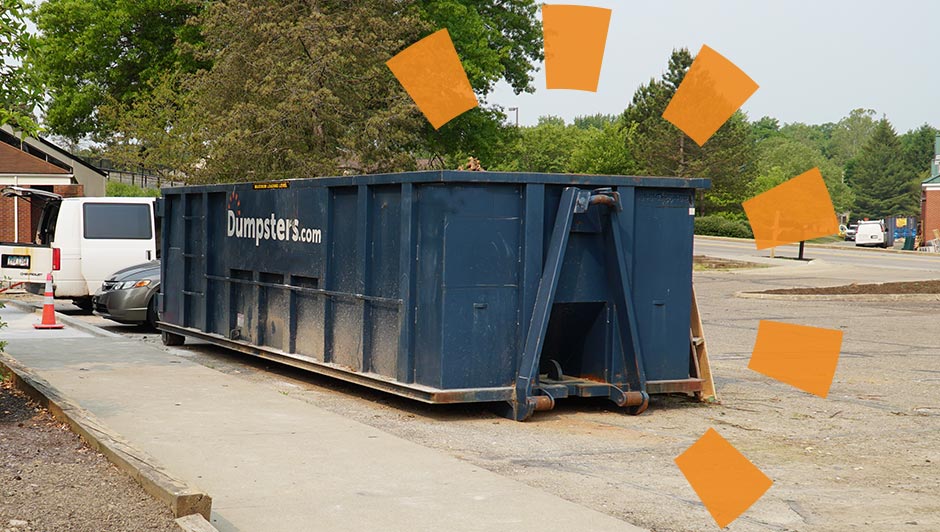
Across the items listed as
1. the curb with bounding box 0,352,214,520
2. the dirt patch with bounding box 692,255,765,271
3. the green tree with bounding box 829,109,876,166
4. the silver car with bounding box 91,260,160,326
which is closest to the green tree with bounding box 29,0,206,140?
the dirt patch with bounding box 692,255,765,271

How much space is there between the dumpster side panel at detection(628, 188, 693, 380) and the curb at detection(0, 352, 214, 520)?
5033 mm

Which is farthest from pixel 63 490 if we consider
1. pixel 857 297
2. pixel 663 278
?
pixel 857 297

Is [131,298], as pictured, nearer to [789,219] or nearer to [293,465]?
[293,465]

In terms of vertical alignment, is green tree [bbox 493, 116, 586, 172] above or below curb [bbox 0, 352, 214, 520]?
above

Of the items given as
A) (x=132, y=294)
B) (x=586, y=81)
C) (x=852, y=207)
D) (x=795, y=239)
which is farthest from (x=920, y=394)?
(x=852, y=207)

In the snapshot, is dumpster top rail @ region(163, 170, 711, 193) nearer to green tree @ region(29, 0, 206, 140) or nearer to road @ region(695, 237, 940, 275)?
road @ region(695, 237, 940, 275)

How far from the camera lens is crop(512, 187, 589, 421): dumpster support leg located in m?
9.59

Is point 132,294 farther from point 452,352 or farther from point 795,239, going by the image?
point 795,239

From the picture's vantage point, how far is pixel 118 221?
64.1 ft

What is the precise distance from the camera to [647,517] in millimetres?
6359

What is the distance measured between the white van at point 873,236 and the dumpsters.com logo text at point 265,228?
58611 millimetres

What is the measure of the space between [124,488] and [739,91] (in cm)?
646

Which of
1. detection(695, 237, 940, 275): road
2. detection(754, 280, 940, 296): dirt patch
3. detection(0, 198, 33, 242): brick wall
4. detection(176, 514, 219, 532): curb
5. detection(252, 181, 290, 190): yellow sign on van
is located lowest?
detection(176, 514, 219, 532): curb

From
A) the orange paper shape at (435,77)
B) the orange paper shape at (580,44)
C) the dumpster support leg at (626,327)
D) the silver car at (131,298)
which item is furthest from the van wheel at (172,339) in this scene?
the orange paper shape at (435,77)
